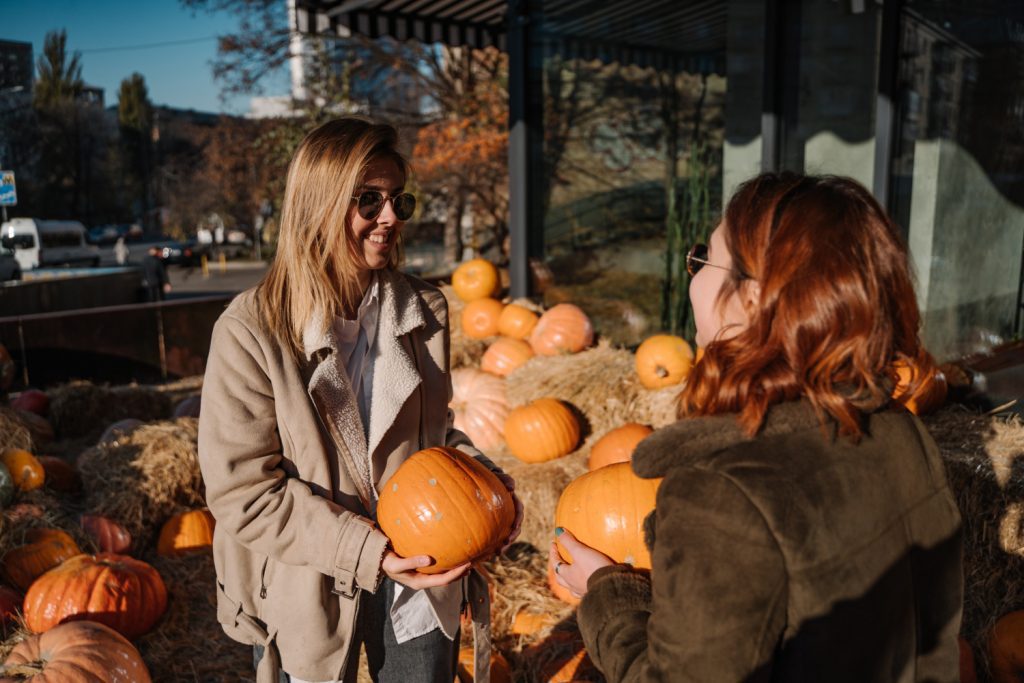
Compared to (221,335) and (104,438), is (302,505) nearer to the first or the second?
(221,335)

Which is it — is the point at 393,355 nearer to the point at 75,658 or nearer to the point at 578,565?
the point at 578,565

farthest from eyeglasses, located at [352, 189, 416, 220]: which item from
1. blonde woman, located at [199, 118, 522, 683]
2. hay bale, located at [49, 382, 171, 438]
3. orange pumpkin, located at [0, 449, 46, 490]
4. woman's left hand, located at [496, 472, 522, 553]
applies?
hay bale, located at [49, 382, 171, 438]

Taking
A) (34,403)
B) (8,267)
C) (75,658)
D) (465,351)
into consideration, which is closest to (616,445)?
(465,351)

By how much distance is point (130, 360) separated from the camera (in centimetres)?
813

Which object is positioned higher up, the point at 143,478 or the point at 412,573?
the point at 412,573

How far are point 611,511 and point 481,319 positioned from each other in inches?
186

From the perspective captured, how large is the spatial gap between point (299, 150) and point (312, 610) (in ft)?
3.52

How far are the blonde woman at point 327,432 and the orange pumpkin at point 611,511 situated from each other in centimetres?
21

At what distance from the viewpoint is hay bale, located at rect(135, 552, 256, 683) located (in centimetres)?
335

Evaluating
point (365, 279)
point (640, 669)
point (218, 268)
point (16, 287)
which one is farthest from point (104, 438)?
point (218, 268)

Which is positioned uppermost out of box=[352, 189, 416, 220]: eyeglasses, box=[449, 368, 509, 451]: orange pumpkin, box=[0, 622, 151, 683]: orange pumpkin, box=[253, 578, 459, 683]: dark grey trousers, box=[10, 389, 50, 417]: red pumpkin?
box=[352, 189, 416, 220]: eyeglasses

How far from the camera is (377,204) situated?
1953 millimetres

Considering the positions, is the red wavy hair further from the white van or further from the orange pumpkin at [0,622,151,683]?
the white van

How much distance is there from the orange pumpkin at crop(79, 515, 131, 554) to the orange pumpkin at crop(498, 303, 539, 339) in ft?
10.8
